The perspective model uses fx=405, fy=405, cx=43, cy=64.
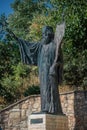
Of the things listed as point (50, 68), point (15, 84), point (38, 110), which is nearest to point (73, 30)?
point (38, 110)

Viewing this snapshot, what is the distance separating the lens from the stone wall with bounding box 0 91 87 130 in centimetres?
1381

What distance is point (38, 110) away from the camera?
47.5ft

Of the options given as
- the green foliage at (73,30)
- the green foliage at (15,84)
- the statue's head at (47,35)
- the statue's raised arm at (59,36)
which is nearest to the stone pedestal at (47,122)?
the statue's raised arm at (59,36)

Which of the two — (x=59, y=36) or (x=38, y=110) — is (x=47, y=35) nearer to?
(x=59, y=36)

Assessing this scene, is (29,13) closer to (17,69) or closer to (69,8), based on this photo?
(17,69)

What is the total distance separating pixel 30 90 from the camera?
66.2ft

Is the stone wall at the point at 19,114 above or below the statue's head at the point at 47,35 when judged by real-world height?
below

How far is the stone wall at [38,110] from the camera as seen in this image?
13.8 m

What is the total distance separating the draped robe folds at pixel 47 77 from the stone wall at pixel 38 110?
178 cm

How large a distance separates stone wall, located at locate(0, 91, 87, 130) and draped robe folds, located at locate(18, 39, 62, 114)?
1.78 metres

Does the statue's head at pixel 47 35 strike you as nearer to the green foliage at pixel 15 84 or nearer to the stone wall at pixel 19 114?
the stone wall at pixel 19 114

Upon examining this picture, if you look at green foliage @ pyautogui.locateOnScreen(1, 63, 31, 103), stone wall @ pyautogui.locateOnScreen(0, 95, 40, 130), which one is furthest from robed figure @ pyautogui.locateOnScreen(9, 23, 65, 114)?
green foliage @ pyautogui.locateOnScreen(1, 63, 31, 103)

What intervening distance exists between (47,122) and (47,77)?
1433mm

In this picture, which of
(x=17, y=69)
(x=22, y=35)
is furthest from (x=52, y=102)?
(x=22, y=35)
